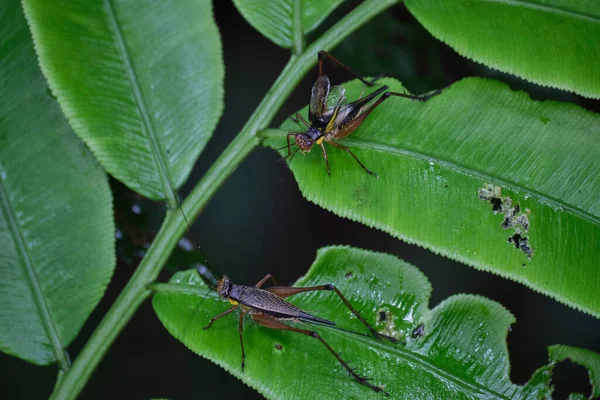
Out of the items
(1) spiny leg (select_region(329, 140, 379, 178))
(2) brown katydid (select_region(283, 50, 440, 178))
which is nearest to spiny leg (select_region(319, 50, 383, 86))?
(2) brown katydid (select_region(283, 50, 440, 178))

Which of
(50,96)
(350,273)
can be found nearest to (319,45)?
(350,273)

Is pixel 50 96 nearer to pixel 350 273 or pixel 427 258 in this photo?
pixel 350 273

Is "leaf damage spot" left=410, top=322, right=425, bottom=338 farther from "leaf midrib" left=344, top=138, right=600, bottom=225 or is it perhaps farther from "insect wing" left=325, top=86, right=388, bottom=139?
"insect wing" left=325, top=86, right=388, bottom=139

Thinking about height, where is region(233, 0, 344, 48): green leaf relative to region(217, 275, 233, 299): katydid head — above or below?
above

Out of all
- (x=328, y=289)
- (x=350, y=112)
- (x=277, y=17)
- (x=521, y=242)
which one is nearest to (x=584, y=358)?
(x=521, y=242)

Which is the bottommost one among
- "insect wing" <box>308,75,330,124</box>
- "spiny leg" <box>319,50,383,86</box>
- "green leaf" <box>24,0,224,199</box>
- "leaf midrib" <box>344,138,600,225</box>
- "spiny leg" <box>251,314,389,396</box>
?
"spiny leg" <box>251,314,389,396</box>

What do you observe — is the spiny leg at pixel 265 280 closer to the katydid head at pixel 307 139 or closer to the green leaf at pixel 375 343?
the green leaf at pixel 375 343
